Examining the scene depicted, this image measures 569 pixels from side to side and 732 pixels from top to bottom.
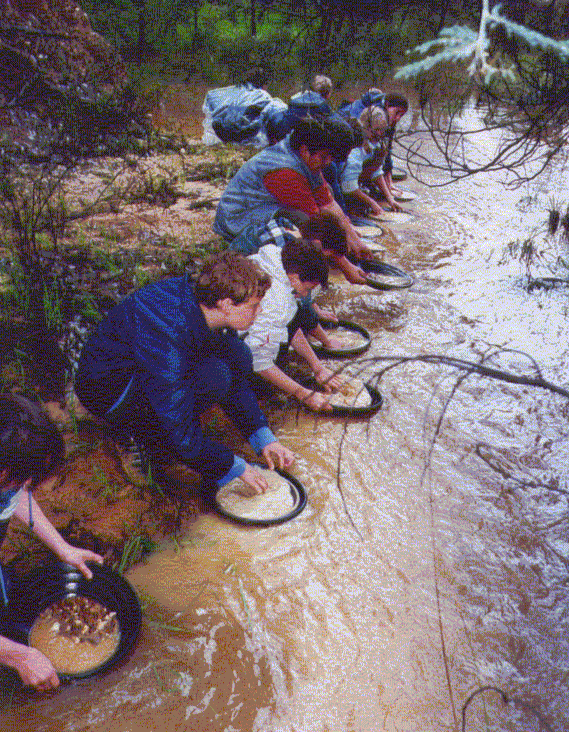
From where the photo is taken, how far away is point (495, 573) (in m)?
2.19

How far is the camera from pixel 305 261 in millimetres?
2791

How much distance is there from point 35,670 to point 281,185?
3.14m

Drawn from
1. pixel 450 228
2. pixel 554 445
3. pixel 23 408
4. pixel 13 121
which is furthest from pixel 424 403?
pixel 13 121

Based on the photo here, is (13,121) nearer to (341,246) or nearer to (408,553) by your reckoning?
(341,246)

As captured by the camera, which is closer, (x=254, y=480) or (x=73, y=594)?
(x=73, y=594)

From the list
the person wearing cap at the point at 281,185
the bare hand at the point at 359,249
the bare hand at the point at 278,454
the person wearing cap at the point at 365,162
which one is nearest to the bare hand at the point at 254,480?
the bare hand at the point at 278,454

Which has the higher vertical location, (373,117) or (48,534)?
(373,117)

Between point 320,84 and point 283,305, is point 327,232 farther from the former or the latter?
point 320,84

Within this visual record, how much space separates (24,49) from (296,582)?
6829mm

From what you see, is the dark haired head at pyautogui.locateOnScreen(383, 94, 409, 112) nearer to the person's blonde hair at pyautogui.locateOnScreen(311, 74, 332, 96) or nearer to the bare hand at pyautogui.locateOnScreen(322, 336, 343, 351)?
the person's blonde hair at pyautogui.locateOnScreen(311, 74, 332, 96)

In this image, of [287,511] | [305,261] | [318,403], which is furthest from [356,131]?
[287,511]

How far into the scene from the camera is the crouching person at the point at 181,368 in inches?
83.0

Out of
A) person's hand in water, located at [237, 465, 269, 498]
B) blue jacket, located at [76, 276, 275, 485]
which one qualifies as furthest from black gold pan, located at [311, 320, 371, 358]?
person's hand in water, located at [237, 465, 269, 498]

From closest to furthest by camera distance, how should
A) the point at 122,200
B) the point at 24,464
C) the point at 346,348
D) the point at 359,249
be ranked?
1. the point at 24,464
2. the point at 346,348
3. the point at 359,249
4. the point at 122,200
